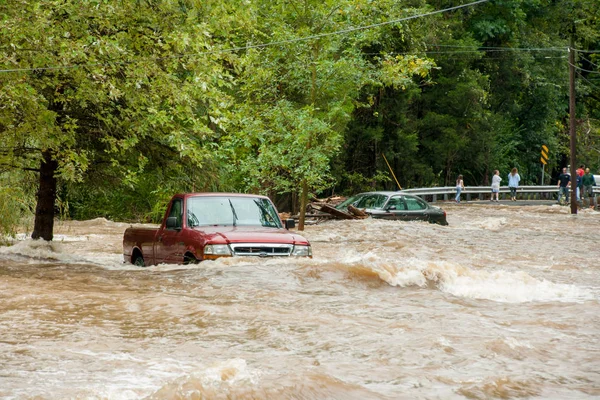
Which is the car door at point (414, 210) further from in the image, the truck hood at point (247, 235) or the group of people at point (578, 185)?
the group of people at point (578, 185)

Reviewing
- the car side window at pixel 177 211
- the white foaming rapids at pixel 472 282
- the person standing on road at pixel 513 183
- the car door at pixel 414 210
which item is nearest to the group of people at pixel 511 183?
the person standing on road at pixel 513 183

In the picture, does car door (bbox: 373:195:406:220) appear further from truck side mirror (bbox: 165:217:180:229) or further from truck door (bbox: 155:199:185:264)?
→ truck side mirror (bbox: 165:217:180:229)

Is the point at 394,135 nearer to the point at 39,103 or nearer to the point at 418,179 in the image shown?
the point at 418,179

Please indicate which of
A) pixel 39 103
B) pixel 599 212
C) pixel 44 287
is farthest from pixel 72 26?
pixel 599 212

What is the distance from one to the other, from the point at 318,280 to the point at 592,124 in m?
50.4

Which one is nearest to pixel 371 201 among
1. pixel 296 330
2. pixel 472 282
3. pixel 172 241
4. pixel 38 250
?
pixel 38 250

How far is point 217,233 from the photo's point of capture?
12633 mm

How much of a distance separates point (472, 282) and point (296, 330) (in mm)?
5154

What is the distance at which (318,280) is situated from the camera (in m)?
12.7

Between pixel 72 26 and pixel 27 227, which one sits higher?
pixel 72 26

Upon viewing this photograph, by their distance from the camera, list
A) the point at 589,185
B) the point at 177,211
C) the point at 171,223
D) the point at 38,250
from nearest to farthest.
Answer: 1. the point at 171,223
2. the point at 177,211
3. the point at 38,250
4. the point at 589,185

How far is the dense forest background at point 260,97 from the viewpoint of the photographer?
1455 cm

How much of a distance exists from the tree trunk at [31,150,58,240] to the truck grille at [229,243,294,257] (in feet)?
23.2

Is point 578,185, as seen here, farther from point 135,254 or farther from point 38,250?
point 135,254
